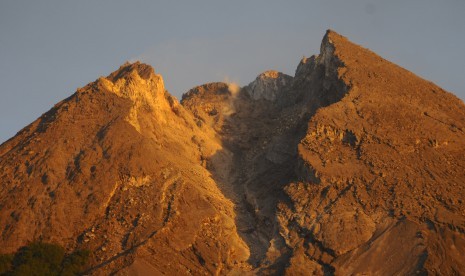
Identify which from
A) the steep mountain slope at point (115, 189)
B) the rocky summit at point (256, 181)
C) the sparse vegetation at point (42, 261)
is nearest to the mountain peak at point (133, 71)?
the rocky summit at point (256, 181)

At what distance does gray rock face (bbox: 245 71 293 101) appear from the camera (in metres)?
71.1

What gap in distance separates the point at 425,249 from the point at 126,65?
2750 cm

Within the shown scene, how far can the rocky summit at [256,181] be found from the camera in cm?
4612

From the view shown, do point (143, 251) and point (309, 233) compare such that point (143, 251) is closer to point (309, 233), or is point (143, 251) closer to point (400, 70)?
point (309, 233)

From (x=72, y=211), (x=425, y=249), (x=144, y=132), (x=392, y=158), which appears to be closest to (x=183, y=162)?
(x=144, y=132)

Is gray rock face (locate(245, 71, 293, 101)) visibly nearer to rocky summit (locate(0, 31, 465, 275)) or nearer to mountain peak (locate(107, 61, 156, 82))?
rocky summit (locate(0, 31, 465, 275))

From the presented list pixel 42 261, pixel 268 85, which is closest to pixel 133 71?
pixel 268 85

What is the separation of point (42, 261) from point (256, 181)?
52.9ft

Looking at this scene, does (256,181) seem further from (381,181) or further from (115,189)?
(115,189)

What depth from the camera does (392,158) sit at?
5166 centimetres

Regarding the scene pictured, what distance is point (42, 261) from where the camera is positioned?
45406 mm

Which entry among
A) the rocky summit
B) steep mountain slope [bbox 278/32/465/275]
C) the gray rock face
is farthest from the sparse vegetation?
the gray rock face

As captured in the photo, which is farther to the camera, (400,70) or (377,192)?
(400,70)

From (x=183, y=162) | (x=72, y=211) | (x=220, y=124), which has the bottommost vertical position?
(x=72, y=211)
